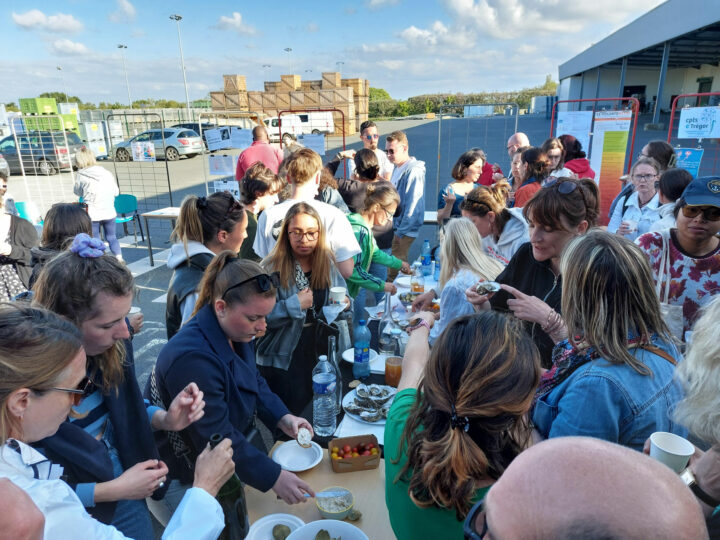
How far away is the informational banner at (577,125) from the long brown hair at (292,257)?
6540 mm

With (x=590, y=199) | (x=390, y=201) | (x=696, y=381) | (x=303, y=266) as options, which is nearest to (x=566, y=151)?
(x=390, y=201)

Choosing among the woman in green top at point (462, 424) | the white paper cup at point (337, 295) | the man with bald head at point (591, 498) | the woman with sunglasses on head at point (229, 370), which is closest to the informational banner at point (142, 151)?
the white paper cup at point (337, 295)

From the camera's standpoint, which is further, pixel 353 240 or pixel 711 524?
pixel 353 240

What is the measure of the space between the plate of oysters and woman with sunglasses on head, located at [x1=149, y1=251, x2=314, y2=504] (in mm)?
269

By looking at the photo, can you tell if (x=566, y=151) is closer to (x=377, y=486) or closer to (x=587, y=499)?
(x=377, y=486)

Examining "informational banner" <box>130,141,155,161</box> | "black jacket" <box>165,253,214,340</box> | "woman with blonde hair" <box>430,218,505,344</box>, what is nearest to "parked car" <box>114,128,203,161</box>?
"informational banner" <box>130,141,155,161</box>

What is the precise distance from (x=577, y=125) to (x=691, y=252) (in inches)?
235

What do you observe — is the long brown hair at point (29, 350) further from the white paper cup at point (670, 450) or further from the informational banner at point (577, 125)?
the informational banner at point (577, 125)

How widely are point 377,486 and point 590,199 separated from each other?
1959mm

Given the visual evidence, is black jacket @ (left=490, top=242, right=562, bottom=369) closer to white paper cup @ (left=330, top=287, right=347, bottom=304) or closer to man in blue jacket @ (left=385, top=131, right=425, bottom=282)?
white paper cup @ (left=330, top=287, right=347, bottom=304)

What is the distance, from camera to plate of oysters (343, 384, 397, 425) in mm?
2260

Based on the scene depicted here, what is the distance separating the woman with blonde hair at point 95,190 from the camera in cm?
684

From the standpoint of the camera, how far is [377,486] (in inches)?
73.8

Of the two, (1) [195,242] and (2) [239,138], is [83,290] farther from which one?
(2) [239,138]
